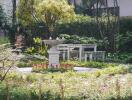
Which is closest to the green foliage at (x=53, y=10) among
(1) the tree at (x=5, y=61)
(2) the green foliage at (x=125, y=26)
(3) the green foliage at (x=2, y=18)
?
(2) the green foliage at (x=125, y=26)

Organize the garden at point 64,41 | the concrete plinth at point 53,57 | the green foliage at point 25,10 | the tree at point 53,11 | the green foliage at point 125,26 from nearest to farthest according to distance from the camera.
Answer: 1. the garden at point 64,41
2. the concrete plinth at point 53,57
3. the tree at point 53,11
4. the green foliage at point 25,10
5. the green foliage at point 125,26

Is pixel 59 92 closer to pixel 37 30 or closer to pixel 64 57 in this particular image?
pixel 64 57

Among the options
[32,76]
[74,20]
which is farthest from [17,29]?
[32,76]

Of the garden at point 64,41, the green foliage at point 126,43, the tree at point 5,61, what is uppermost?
the tree at point 5,61

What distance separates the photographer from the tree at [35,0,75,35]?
26.8 m

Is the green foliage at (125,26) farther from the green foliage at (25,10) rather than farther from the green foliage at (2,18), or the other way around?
the green foliage at (2,18)

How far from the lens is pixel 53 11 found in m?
26.9

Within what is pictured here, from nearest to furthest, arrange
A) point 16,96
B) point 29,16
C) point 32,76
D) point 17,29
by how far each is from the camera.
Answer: point 16,96, point 32,76, point 29,16, point 17,29

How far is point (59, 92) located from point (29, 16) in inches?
769

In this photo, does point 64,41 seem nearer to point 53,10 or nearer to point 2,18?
point 53,10

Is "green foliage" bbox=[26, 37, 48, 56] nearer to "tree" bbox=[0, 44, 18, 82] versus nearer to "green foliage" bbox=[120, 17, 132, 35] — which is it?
"green foliage" bbox=[120, 17, 132, 35]

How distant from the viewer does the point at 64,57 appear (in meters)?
24.5

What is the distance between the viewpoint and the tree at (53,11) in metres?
26.8

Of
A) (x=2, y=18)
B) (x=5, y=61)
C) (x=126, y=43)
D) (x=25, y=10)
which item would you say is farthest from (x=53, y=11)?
(x=5, y=61)
